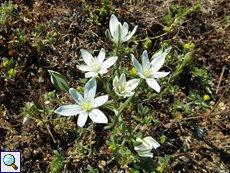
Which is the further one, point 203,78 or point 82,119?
point 203,78

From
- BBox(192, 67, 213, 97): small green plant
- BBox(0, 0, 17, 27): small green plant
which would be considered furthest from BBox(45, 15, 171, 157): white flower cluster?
BBox(0, 0, 17, 27): small green plant

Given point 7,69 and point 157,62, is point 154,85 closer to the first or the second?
point 157,62

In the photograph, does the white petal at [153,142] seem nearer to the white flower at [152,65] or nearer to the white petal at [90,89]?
the white flower at [152,65]

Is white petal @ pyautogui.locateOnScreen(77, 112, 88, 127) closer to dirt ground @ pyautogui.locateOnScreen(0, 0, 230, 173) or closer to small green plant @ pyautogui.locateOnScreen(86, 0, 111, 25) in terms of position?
dirt ground @ pyautogui.locateOnScreen(0, 0, 230, 173)

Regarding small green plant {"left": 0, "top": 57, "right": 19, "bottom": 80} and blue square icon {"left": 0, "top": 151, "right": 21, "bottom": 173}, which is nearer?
blue square icon {"left": 0, "top": 151, "right": 21, "bottom": 173}

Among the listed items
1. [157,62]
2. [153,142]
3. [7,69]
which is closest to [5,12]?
[7,69]

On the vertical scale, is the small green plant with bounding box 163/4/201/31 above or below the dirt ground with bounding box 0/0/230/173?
above
